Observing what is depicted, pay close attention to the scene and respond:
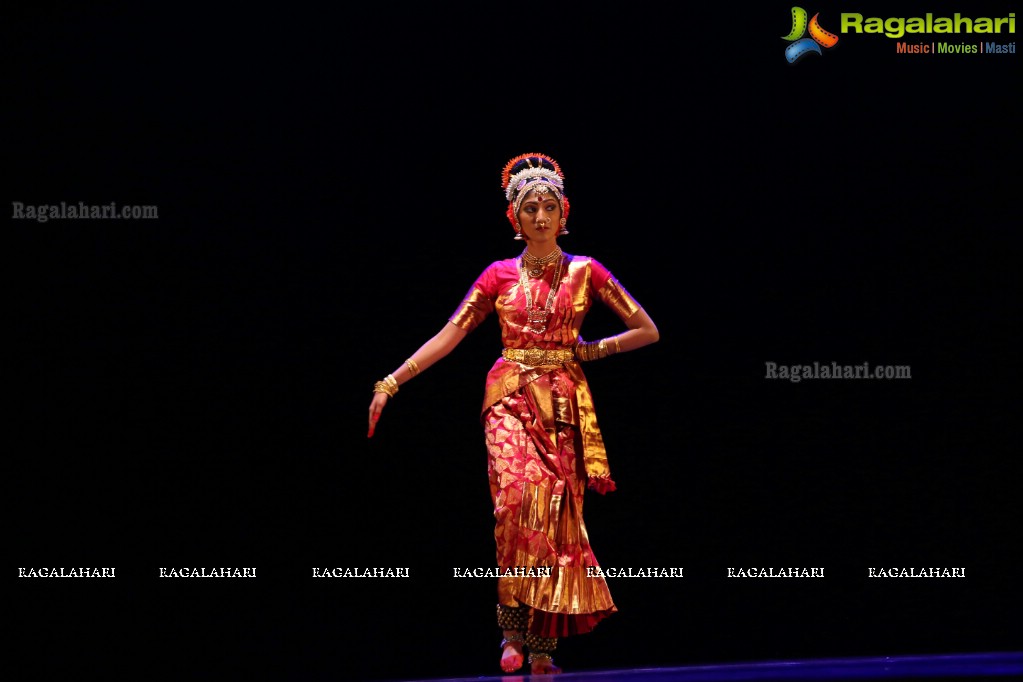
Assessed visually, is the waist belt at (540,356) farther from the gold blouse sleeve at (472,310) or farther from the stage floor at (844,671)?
the stage floor at (844,671)

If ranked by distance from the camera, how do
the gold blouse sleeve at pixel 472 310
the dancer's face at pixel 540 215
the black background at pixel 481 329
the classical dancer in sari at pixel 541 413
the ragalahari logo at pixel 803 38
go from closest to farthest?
the classical dancer in sari at pixel 541 413
the dancer's face at pixel 540 215
the gold blouse sleeve at pixel 472 310
the black background at pixel 481 329
the ragalahari logo at pixel 803 38

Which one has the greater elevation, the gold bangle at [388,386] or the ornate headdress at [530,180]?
the ornate headdress at [530,180]

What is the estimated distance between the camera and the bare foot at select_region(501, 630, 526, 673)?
4.31 metres

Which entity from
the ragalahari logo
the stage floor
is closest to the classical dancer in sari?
the stage floor

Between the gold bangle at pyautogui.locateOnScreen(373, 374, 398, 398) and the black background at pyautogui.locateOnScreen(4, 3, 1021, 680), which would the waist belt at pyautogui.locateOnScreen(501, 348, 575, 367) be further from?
the black background at pyautogui.locateOnScreen(4, 3, 1021, 680)

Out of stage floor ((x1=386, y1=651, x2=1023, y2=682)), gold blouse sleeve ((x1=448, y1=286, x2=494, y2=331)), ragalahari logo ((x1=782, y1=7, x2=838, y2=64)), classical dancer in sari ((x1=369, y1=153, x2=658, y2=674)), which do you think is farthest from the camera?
ragalahari logo ((x1=782, y1=7, x2=838, y2=64))

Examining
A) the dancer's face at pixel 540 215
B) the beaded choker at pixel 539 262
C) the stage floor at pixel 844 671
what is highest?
the dancer's face at pixel 540 215

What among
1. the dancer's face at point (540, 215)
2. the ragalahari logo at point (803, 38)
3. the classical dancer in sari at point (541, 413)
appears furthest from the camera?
the ragalahari logo at point (803, 38)

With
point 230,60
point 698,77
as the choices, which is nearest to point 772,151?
point 698,77

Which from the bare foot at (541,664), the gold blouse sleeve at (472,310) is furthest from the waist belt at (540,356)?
the bare foot at (541,664)

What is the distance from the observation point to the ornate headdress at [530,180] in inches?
177

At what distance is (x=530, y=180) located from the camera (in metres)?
4.51

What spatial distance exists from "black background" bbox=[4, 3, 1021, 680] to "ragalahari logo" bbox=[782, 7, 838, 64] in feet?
0.19

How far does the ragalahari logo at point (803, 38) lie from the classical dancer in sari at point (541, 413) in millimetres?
1360
